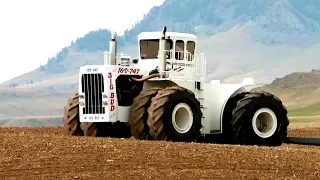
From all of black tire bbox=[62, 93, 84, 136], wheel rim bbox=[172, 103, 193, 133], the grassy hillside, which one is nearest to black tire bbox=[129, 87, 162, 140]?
wheel rim bbox=[172, 103, 193, 133]

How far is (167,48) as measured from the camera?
2641 cm

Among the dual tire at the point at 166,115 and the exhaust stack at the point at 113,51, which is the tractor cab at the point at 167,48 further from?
the dual tire at the point at 166,115

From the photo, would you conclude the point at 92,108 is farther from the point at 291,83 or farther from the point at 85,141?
the point at 291,83

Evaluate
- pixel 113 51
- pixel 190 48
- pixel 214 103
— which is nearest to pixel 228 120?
pixel 214 103

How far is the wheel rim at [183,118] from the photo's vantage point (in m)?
24.7

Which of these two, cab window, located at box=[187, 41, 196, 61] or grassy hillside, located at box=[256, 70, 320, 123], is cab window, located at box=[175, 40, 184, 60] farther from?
grassy hillside, located at box=[256, 70, 320, 123]

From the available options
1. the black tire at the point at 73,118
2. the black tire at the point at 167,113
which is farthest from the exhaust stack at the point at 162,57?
the black tire at the point at 73,118

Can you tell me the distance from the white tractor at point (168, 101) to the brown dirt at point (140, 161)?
358 cm

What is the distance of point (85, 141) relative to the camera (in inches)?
823

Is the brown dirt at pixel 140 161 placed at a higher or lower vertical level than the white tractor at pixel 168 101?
lower

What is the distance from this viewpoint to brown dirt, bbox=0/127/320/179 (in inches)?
659

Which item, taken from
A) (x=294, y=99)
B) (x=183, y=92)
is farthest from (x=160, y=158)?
(x=294, y=99)

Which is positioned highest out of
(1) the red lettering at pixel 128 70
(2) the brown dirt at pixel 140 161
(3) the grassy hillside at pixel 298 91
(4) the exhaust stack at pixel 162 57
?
(4) the exhaust stack at pixel 162 57

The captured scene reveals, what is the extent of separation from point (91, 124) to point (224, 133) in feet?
13.3
